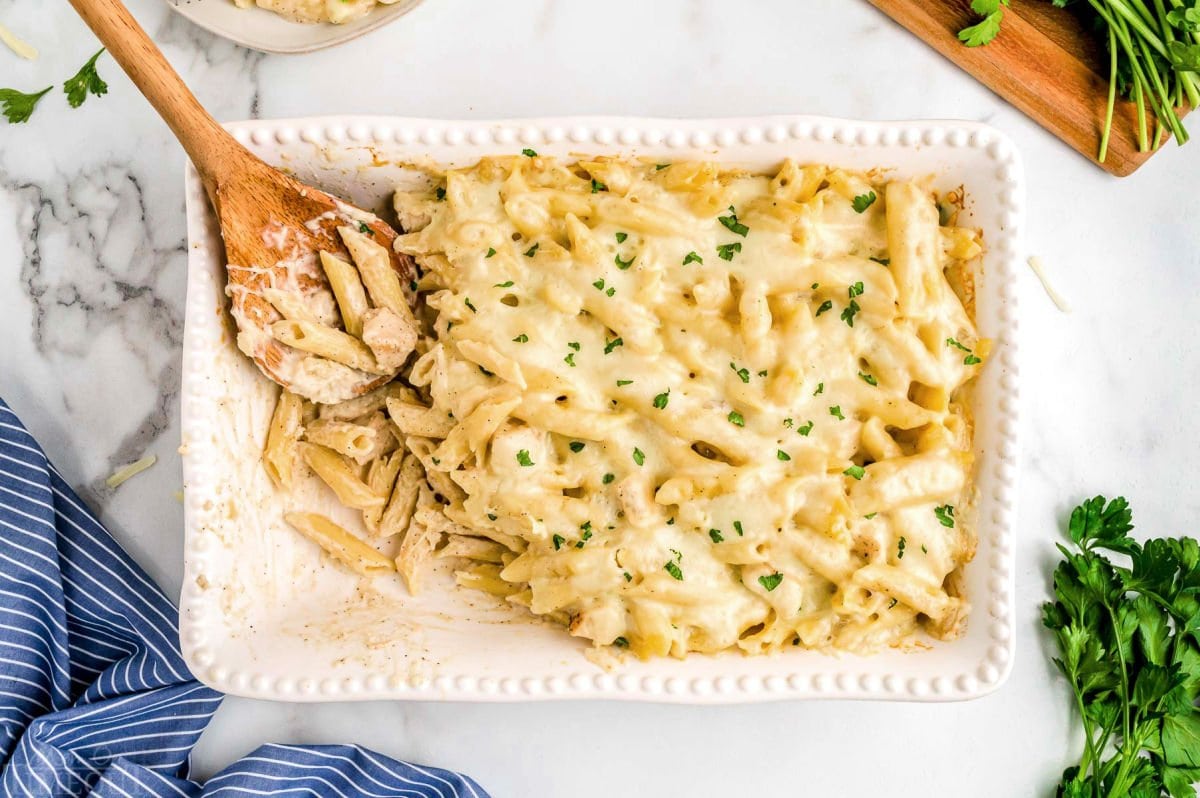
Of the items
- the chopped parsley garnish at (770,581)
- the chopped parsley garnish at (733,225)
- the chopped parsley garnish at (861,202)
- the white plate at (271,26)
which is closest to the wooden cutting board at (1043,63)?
the chopped parsley garnish at (861,202)

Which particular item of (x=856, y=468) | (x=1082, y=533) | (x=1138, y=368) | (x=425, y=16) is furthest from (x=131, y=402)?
(x=1138, y=368)

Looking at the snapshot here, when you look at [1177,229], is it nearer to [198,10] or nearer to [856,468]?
[856,468]

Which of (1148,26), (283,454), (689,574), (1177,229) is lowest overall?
(1177,229)

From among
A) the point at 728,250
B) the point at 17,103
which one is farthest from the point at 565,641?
the point at 17,103

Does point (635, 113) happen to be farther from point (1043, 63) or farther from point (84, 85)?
point (84, 85)

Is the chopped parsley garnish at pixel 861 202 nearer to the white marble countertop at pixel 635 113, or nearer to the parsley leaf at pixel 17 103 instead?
the white marble countertop at pixel 635 113

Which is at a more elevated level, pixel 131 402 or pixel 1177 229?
pixel 131 402
